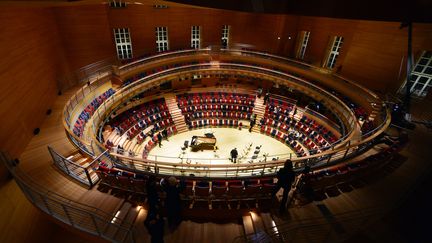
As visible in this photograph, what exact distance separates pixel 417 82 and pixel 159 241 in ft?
53.3

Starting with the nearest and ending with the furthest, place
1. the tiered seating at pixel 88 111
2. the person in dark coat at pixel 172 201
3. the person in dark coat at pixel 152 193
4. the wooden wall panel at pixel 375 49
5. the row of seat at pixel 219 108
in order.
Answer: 1. the person in dark coat at pixel 152 193
2. the person in dark coat at pixel 172 201
3. the tiered seating at pixel 88 111
4. the wooden wall panel at pixel 375 49
5. the row of seat at pixel 219 108

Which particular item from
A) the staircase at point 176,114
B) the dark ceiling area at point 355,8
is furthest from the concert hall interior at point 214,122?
the staircase at point 176,114

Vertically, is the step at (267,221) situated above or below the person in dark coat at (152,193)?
below

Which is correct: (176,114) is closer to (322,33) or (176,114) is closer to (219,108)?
(219,108)

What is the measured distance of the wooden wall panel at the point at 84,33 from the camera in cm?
1319

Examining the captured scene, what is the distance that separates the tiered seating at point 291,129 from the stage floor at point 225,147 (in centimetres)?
60

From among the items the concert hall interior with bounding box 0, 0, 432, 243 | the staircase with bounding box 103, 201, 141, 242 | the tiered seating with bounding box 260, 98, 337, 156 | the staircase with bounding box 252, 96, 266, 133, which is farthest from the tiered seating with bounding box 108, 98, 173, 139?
the staircase with bounding box 103, 201, 141, 242

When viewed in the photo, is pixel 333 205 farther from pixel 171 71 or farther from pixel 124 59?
pixel 124 59

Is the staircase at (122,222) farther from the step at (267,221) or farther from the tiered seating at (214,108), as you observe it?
the tiered seating at (214,108)

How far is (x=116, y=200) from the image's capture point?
23.7 ft

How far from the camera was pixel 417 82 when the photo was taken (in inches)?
524

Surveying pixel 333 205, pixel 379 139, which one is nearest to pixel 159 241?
pixel 333 205

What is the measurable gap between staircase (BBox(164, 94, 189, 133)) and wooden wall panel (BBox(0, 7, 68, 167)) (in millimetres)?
7701

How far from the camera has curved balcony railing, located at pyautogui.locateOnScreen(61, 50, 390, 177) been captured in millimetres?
7734
